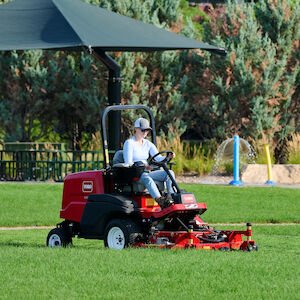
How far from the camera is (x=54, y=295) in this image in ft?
33.3

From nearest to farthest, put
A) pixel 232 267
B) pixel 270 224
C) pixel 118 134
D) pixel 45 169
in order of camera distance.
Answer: pixel 232 267, pixel 270 224, pixel 118 134, pixel 45 169

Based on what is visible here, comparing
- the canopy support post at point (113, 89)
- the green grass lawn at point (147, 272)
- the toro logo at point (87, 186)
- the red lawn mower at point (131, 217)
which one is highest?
the canopy support post at point (113, 89)

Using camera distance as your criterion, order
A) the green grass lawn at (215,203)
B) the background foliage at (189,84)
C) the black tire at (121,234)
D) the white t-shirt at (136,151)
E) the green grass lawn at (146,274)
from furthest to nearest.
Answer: the background foliage at (189,84)
the green grass lawn at (215,203)
the white t-shirt at (136,151)
the black tire at (121,234)
the green grass lawn at (146,274)

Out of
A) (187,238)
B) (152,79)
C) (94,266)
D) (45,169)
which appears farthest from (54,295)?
(152,79)

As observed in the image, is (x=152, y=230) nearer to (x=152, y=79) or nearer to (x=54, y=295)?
(x=54, y=295)

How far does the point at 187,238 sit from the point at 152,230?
0.62 metres

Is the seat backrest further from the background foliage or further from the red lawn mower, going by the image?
the background foliage

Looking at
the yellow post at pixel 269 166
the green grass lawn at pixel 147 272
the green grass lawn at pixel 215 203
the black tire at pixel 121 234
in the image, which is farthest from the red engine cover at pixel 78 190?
the yellow post at pixel 269 166

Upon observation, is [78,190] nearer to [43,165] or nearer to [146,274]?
[146,274]

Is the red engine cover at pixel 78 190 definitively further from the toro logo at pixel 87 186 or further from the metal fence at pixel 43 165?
the metal fence at pixel 43 165

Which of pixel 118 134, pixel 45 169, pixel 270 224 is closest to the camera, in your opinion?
pixel 270 224

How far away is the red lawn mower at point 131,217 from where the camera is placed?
14.2 metres

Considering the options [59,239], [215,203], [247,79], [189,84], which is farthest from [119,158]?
[189,84]

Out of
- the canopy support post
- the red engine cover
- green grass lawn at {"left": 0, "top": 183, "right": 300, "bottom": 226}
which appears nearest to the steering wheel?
the red engine cover
